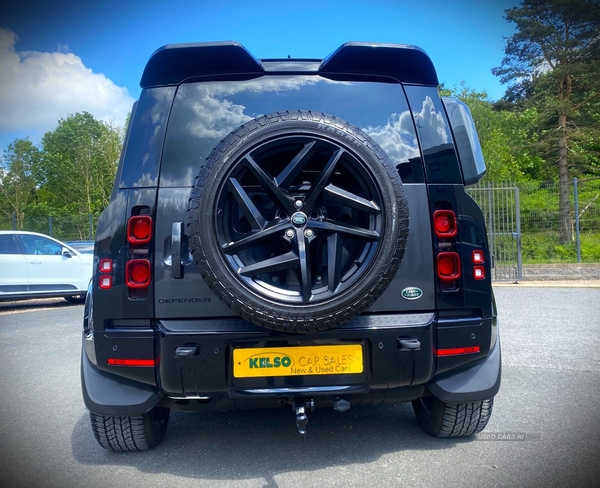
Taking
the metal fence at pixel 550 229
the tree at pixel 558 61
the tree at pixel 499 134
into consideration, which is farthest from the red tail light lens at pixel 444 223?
the tree at pixel 499 134

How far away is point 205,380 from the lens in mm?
2359

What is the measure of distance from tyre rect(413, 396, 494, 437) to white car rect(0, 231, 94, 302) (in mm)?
8561

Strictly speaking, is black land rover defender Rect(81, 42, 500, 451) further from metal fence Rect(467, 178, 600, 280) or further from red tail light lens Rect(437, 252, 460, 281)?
metal fence Rect(467, 178, 600, 280)

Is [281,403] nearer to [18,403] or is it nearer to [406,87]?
[406,87]

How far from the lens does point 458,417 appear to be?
110 inches

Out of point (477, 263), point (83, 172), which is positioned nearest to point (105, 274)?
point (477, 263)

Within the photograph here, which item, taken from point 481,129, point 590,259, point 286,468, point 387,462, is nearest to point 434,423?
point 387,462

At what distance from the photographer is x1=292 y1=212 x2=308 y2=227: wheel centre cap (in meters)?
2.20

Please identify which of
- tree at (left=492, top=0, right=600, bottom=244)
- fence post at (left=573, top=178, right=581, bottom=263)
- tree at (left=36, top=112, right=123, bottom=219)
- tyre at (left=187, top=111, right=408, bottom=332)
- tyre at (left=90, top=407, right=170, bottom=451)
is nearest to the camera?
tyre at (left=187, top=111, right=408, bottom=332)

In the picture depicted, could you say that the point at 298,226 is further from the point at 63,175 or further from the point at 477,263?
the point at 63,175

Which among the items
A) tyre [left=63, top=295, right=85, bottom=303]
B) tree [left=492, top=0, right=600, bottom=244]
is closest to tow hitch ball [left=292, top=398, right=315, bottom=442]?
tyre [left=63, top=295, right=85, bottom=303]

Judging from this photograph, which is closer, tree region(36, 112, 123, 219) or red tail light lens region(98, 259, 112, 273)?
red tail light lens region(98, 259, 112, 273)

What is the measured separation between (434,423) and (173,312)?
5.59 ft

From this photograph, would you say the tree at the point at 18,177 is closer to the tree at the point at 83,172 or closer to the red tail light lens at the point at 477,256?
the tree at the point at 83,172
